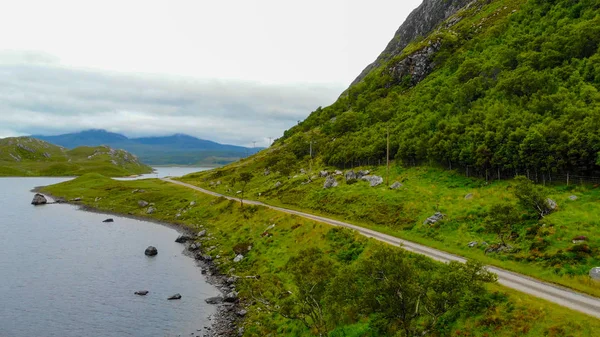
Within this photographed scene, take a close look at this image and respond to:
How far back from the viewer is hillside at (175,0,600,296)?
45594 mm

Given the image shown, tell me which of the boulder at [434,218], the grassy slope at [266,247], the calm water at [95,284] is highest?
the boulder at [434,218]

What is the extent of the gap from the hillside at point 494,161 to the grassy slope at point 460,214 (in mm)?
204

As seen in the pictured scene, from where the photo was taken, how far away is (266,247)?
67938 mm

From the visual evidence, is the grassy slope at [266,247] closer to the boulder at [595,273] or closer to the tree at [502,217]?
the boulder at [595,273]

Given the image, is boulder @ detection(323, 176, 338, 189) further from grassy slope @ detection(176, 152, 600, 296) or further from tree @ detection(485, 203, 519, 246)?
tree @ detection(485, 203, 519, 246)

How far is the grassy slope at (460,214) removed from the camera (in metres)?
38.8

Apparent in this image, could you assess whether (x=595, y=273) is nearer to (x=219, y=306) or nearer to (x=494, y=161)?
(x=219, y=306)

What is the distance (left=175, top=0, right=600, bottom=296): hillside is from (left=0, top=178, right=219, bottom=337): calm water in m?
35.1

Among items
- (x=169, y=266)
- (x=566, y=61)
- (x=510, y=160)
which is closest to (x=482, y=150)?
(x=510, y=160)

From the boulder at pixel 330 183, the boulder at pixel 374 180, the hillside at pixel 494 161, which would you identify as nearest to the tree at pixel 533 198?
the hillside at pixel 494 161

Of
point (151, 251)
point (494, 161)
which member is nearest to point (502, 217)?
point (494, 161)

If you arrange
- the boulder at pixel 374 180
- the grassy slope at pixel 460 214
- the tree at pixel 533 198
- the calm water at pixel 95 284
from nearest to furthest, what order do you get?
the grassy slope at pixel 460 214
the calm water at pixel 95 284
the tree at pixel 533 198
the boulder at pixel 374 180

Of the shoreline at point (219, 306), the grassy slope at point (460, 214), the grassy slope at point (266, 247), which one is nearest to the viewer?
the grassy slope at point (266, 247)

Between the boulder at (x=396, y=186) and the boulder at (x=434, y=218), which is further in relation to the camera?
the boulder at (x=396, y=186)
